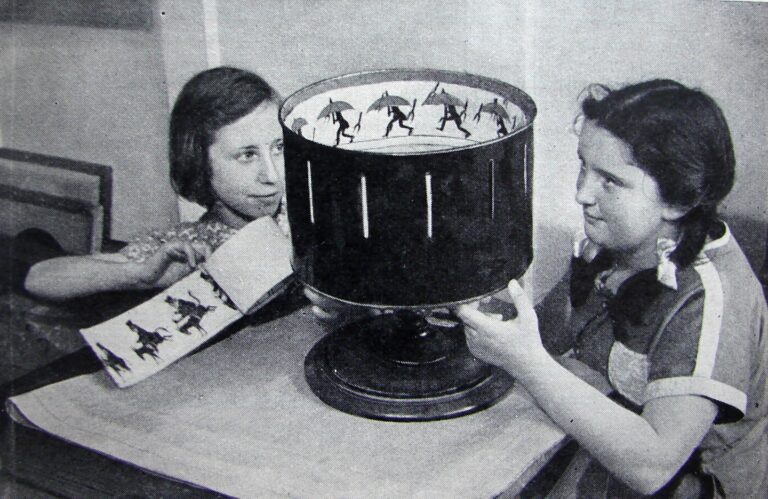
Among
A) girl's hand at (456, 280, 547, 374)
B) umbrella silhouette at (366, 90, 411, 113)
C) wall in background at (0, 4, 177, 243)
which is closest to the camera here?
girl's hand at (456, 280, 547, 374)

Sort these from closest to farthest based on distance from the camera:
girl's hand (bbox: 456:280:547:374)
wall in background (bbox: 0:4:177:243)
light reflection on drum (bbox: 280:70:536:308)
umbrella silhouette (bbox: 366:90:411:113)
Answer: light reflection on drum (bbox: 280:70:536:308) < girl's hand (bbox: 456:280:547:374) < umbrella silhouette (bbox: 366:90:411:113) < wall in background (bbox: 0:4:177:243)

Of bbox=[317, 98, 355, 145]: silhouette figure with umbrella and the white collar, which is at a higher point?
bbox=[317, 98, 355, 145]: silhouette figure with umbrella

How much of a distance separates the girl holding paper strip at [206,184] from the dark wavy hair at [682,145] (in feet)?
1.67

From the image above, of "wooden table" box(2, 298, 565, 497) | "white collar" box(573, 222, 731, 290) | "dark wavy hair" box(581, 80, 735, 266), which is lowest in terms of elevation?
"wooden table" box(2, 298, 565, 497)

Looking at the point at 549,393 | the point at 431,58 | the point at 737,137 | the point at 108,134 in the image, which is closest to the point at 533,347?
the point at 549,393

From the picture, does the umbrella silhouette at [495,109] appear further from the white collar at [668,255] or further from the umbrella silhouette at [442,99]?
the white collar at [668,255]

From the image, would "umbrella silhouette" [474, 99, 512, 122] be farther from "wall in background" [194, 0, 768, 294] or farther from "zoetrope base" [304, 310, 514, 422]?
"zoetrope base" [304, 310, 514, 422]

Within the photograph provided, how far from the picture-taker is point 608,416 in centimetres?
81

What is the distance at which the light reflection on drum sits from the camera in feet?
2.45

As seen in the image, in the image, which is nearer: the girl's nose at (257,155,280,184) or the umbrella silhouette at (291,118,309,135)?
the umbrella silhouette at (291,118,309,135)

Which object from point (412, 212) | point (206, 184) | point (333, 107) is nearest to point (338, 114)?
point (333, 107)

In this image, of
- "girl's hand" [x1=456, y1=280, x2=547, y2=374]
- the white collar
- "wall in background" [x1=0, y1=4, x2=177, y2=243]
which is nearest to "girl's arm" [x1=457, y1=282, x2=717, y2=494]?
"girl's hand" [x1=456, y1=280, x2=547, y2=374]

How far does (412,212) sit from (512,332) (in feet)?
0.65

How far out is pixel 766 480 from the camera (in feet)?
3.08
